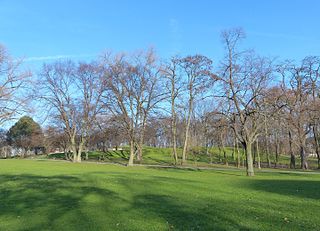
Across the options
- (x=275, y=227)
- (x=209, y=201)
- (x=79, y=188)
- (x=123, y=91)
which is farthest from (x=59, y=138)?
(x=275, y=227)

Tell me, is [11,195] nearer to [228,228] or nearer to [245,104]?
[228,228]

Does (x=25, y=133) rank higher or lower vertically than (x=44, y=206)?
higher

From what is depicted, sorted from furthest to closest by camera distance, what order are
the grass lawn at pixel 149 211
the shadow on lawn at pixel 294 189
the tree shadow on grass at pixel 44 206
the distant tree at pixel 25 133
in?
1. the distant tree at pixel 25 133
2. the shadow on lawn at pixel 294 189
3. the tree shadow on grass at pixel 44 206
4. the grass lawn at pixel 149 211

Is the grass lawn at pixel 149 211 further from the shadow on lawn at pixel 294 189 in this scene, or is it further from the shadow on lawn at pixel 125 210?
the shadow on lawn at pixel 294 189

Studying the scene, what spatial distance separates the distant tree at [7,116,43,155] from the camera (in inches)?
3442

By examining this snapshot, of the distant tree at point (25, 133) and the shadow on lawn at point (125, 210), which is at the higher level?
the distant tree at point (25, 133)

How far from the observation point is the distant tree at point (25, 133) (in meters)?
87.4

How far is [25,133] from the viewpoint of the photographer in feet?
316

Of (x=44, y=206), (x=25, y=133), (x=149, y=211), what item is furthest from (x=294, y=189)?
(x=25, y=133)

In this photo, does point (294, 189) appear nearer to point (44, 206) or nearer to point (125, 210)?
point (125, 210)

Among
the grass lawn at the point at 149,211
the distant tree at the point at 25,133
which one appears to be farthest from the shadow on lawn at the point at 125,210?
the distant tree at the point at 25,133

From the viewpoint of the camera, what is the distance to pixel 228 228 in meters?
8.26

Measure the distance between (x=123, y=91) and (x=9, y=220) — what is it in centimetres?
3727

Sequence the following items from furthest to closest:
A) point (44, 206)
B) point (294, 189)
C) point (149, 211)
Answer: point (294, 189)
point (44, 206)
point (149, 211)
